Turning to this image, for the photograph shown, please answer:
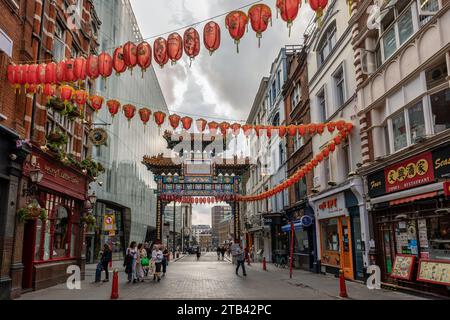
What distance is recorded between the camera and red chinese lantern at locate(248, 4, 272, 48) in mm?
9320

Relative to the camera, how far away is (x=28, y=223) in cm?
1398

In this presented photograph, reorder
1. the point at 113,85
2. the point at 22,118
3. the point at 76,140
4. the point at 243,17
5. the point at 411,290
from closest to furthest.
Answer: the point at 243,17 → the point at 411,290 → the point at 22,118 → the point at 76,140 → the point at 113,85

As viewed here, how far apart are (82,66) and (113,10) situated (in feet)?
93.7

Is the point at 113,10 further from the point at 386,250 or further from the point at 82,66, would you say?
the point at 386,250

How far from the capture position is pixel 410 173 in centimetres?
1253

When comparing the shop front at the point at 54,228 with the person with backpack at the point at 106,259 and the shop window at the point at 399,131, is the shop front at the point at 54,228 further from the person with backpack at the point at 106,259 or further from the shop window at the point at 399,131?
the shop window at the point at 399,131

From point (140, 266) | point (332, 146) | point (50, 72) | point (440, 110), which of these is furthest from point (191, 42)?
point (140, 266)

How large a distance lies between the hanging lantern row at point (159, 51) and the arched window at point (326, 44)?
11.2m

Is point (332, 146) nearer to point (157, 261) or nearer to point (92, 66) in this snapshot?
point (157, 261)

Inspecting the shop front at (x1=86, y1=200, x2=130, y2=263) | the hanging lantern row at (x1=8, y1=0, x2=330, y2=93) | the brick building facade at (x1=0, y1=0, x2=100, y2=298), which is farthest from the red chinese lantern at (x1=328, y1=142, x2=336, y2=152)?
the shop front at (x1=86, y1=200, x2=130, y2=263)

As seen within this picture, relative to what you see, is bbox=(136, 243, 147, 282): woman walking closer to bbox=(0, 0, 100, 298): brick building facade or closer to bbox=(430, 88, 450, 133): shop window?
bbox=(0, 0, 100, 298): brick building facade

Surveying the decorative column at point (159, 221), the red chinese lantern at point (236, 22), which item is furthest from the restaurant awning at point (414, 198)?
the decorative column at point (159, 221)

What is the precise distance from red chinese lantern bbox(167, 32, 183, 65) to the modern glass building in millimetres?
17528

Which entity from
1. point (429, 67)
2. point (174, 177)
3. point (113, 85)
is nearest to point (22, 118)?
point (429, 67)
